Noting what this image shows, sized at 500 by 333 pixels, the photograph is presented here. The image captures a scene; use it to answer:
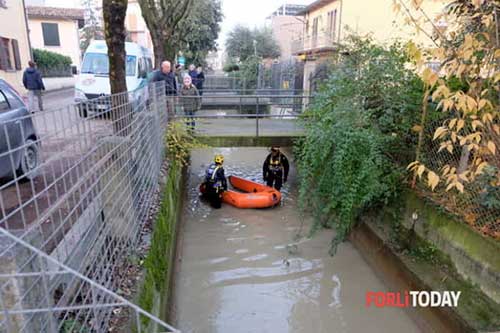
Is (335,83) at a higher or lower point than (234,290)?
higher

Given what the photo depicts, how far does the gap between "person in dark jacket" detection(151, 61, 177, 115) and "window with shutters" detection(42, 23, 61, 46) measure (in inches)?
876

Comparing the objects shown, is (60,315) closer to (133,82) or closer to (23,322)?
(23,322)

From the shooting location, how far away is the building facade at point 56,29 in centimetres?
2628

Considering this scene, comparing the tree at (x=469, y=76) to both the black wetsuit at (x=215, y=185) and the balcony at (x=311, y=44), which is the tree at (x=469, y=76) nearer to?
the black wetsuit at (x=215, y=185)

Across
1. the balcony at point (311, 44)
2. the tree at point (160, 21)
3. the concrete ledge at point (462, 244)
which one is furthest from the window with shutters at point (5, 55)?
the concrete ledge at point (462, 244)

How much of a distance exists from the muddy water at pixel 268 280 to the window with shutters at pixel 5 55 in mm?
12459

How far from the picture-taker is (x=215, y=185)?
8.74 metres

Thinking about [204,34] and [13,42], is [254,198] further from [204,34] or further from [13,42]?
[204,34]

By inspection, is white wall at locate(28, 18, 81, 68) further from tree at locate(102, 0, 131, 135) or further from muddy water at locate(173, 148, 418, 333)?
tree at locate(102, 0, 131, 135)

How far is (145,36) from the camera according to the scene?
4566cm

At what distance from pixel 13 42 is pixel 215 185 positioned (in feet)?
45.3

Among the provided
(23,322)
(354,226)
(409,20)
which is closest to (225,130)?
(354,226)

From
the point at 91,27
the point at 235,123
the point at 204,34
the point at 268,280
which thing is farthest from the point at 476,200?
the point at 91,27

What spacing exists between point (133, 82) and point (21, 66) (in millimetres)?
8356
